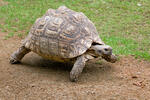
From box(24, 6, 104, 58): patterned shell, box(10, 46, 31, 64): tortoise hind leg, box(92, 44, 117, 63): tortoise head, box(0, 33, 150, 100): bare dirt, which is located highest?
box(24, 6, 104, 58): patterned shell

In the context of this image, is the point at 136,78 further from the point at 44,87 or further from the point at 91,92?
the point at 44,87

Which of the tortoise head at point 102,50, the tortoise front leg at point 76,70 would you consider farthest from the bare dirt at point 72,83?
the tortoise head at point 102,50

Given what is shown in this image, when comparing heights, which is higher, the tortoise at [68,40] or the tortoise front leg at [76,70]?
the tortoise at [68,40]

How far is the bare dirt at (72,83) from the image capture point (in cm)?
505

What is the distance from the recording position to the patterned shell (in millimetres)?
5699

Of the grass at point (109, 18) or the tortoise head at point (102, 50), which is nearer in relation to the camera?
the tortoise head at point (102, 50)

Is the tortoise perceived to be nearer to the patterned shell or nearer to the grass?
the patterned shell

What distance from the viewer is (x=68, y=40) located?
5695 millimetres

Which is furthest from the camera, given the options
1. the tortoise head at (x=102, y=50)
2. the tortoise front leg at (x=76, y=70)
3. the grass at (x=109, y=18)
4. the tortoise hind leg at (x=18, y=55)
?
the grass at (x=109, y=18)

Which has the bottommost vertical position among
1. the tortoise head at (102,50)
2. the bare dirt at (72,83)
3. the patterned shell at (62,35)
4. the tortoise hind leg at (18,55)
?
the bare dirt at (72,83)

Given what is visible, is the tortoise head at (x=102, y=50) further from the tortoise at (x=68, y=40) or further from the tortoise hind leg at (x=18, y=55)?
the tortoise hind leg at (x=18, y=55)

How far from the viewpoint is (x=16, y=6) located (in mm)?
11750

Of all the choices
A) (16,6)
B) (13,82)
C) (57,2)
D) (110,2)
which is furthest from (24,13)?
(13,82)

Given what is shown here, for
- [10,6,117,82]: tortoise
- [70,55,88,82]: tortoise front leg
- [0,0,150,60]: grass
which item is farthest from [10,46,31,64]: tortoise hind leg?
[0,0,150,60]: grass
